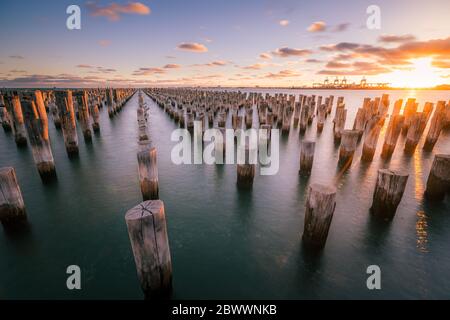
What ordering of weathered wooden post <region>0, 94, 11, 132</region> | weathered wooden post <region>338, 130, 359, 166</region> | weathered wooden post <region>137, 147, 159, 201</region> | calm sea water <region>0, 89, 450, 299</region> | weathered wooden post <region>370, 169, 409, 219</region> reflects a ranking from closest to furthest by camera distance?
calm sea water <region>0, 89, 450, 299</region>, weathered wooden post <region>370, 169, 409, 219</region>, weathered wooden post <region>137, 147, 159, 201</region>, weathered wooden post <region>338, 130, 359, 166</region>, weathered wooden post <region>0, 94, 11, 132</region>

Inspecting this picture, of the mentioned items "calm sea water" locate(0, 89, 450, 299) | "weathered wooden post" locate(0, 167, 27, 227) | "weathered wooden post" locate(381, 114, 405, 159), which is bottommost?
"calm sea water" locate(0, 89, 450, 299)

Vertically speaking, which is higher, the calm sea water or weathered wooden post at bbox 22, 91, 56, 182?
weathered wooden post at bbox 22, 91, 56, 182

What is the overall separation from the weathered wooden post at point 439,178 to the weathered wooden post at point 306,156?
10.7ft

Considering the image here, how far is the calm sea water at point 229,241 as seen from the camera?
3.81m

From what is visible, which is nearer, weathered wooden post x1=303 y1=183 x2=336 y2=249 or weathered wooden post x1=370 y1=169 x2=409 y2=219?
weathered wooden post x1=303 y1=183 x2=336 y2=249

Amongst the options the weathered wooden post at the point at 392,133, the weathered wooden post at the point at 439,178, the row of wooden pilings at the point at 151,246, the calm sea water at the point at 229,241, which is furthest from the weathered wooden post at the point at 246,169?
the weathered wooden post at the point at 392,133

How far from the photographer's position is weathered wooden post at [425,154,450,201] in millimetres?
5922

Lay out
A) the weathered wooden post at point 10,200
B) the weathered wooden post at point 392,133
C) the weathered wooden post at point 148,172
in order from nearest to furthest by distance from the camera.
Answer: the weathered wooden post at point 10,200, the weathered wooden post at point 148,172, the weathered wooden post at point 392,133

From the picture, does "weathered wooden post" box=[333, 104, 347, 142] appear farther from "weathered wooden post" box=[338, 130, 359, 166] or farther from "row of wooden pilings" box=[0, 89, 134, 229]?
"row of wooden pilings" box=[0, 89, 134, 229]

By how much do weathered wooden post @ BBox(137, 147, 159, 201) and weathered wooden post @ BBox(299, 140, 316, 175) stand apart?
516 centimetres

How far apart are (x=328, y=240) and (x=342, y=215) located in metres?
1.41

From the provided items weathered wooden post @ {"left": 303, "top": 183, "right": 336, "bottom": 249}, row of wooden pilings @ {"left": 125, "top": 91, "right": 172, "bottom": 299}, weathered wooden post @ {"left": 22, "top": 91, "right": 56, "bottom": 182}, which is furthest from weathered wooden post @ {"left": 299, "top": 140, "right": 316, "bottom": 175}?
weathered wooden post @ {"left": 22, "top": 91, "right": 56, "bottom": 182}

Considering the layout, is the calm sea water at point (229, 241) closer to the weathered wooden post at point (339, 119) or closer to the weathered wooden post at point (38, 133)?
the weathered wooden post at point (38, 133)
